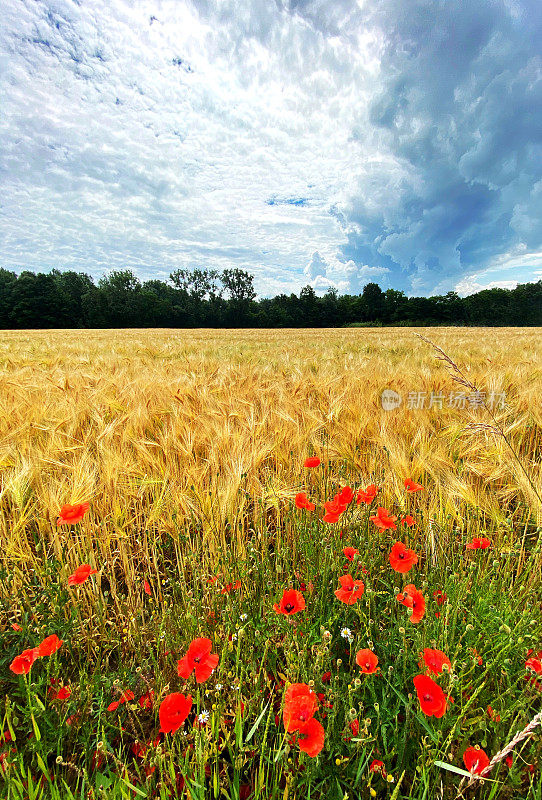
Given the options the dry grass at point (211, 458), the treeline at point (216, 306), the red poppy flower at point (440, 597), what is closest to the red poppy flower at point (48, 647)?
the dry grass at point (211, 458)

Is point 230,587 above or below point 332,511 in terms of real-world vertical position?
below

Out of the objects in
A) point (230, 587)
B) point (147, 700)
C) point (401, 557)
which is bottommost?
point (147, 700)

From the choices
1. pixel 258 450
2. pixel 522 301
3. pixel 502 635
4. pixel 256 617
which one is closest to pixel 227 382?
pixel 258 450

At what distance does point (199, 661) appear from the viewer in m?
0.76

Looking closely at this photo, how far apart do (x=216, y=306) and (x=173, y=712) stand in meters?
71.3

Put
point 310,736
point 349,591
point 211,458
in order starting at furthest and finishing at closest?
point 211,458 → point 349,591 → point 310,736

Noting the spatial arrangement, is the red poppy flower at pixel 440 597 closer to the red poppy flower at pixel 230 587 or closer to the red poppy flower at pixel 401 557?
the red poppy flower at pixel 401 557

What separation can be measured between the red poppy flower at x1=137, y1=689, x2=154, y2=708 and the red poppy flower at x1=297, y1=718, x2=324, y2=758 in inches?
15.0

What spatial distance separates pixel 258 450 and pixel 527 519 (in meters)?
1.09

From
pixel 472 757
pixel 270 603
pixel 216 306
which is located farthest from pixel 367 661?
pixel 216 306

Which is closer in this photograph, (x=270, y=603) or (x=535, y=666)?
(x=535, y=666)

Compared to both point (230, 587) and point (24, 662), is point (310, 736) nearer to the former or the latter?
point (230, 587)

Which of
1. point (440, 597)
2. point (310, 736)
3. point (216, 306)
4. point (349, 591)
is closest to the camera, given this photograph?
point (310, 736)

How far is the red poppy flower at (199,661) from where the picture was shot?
2.41 ft
